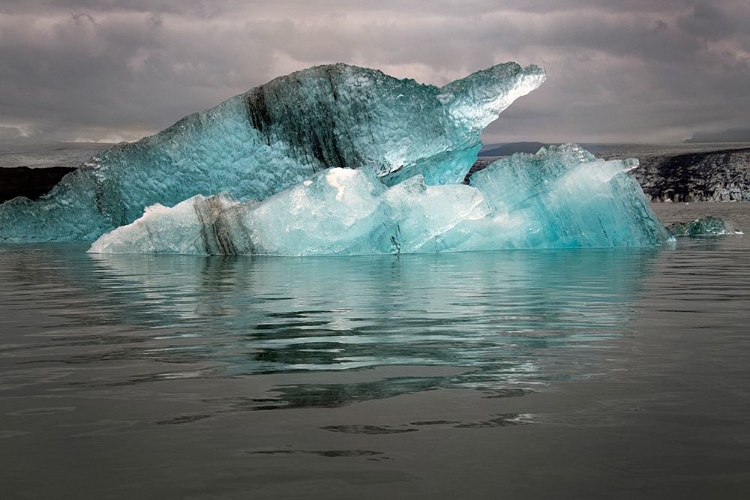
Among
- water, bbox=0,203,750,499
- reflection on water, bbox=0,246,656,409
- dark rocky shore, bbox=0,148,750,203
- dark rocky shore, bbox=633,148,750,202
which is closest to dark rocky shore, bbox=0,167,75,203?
reflection on water, bbox=0,246,656,409

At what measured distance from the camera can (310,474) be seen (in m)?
2.79

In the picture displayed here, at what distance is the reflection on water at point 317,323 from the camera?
177 inches

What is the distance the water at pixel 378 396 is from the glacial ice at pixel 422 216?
25.7ft

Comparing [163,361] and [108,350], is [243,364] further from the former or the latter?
[108,350]

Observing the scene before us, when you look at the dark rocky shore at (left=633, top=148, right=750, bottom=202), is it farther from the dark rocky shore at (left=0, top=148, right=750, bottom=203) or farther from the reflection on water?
the reflection on water

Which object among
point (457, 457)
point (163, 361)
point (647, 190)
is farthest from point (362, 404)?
point (647, 190)

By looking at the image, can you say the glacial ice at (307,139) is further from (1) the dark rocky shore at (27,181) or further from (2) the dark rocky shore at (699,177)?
(2) the dark rocky shore at (699,177)

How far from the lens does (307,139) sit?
21.4 metres

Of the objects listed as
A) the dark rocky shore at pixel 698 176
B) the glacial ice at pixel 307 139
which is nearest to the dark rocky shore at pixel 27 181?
the glacial ice at pixel 307 139

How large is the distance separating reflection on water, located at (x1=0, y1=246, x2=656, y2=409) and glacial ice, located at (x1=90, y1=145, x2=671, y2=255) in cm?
349

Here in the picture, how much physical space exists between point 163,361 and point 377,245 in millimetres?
12229

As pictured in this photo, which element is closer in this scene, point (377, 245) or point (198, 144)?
point (377, 245)

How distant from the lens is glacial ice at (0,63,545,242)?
20500 millimetres

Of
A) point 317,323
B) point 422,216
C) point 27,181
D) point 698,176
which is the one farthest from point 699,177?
point 317,323
